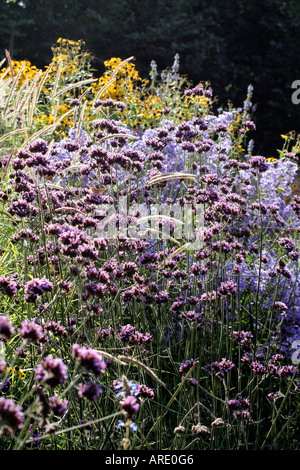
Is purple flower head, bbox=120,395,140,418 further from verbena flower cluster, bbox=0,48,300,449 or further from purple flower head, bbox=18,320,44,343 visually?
purple flower head, bbox=18,320,44,343

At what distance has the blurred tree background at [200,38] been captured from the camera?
15305 mm

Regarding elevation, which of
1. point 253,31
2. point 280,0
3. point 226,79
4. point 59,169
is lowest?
point 59,169

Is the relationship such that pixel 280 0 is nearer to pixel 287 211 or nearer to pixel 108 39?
pixel 108 39

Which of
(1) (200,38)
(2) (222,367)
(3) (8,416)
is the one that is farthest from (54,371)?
(1) (200,38)

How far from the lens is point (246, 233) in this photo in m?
3.36

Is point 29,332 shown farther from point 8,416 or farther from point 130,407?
point 130,407

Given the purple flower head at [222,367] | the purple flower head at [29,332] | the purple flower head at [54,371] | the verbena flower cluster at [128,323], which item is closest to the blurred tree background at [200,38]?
the verbena flower cluster at [128,323]

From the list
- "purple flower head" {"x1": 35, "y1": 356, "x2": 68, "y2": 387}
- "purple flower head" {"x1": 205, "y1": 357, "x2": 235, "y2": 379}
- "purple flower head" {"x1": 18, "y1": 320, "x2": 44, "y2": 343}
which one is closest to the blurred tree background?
"purple flower head" {"x1": 205, "y1": 357, "x2": 235, "y2": 379}

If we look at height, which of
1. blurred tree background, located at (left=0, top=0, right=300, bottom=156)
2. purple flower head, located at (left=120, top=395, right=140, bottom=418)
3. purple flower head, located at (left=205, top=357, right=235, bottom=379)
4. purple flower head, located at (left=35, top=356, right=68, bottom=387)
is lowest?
purple flower head, located at (left=205, top=357, right=235, bottom=379)

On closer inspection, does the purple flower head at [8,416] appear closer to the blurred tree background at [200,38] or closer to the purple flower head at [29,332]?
the purple flower head at [29,332]

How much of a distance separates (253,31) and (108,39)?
453 centimetres

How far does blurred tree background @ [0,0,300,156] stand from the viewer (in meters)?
15.3
